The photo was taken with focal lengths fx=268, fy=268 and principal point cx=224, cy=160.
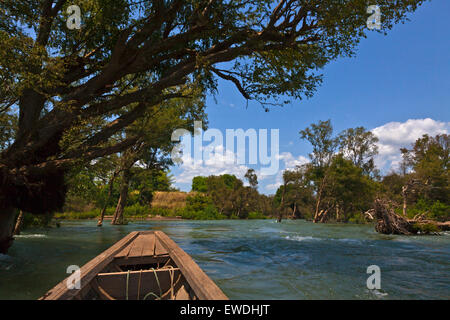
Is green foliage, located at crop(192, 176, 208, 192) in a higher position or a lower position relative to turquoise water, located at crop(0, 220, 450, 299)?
higher

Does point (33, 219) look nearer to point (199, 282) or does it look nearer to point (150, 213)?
point (199, 282)

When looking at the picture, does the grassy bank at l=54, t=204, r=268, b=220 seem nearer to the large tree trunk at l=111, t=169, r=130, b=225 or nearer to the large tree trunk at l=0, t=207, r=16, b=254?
the large tree trunk at l=111, t=169, r=130, b=225

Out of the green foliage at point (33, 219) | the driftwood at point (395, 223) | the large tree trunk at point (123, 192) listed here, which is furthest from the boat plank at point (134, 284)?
the large tree trunk at point (123, 192)

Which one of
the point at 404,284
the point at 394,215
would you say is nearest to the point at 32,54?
the point at 404,284

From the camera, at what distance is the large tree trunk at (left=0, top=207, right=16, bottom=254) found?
8049mm

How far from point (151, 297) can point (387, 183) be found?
57460 mm

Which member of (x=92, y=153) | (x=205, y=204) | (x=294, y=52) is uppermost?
(x=294, y=52)

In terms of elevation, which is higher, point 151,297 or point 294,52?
point 294,52

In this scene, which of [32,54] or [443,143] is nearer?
[32,54]

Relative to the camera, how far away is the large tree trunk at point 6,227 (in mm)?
8049

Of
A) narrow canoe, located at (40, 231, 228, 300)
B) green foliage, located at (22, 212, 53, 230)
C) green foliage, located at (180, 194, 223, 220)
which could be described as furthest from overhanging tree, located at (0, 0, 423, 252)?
green foliage, located at (180, 194, 223, 220)

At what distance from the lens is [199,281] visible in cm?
305

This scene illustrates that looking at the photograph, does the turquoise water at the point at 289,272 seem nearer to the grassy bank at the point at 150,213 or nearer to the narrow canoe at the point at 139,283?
the narrow canoe at the point at 139,283

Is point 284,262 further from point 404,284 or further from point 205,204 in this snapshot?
point 205,204
